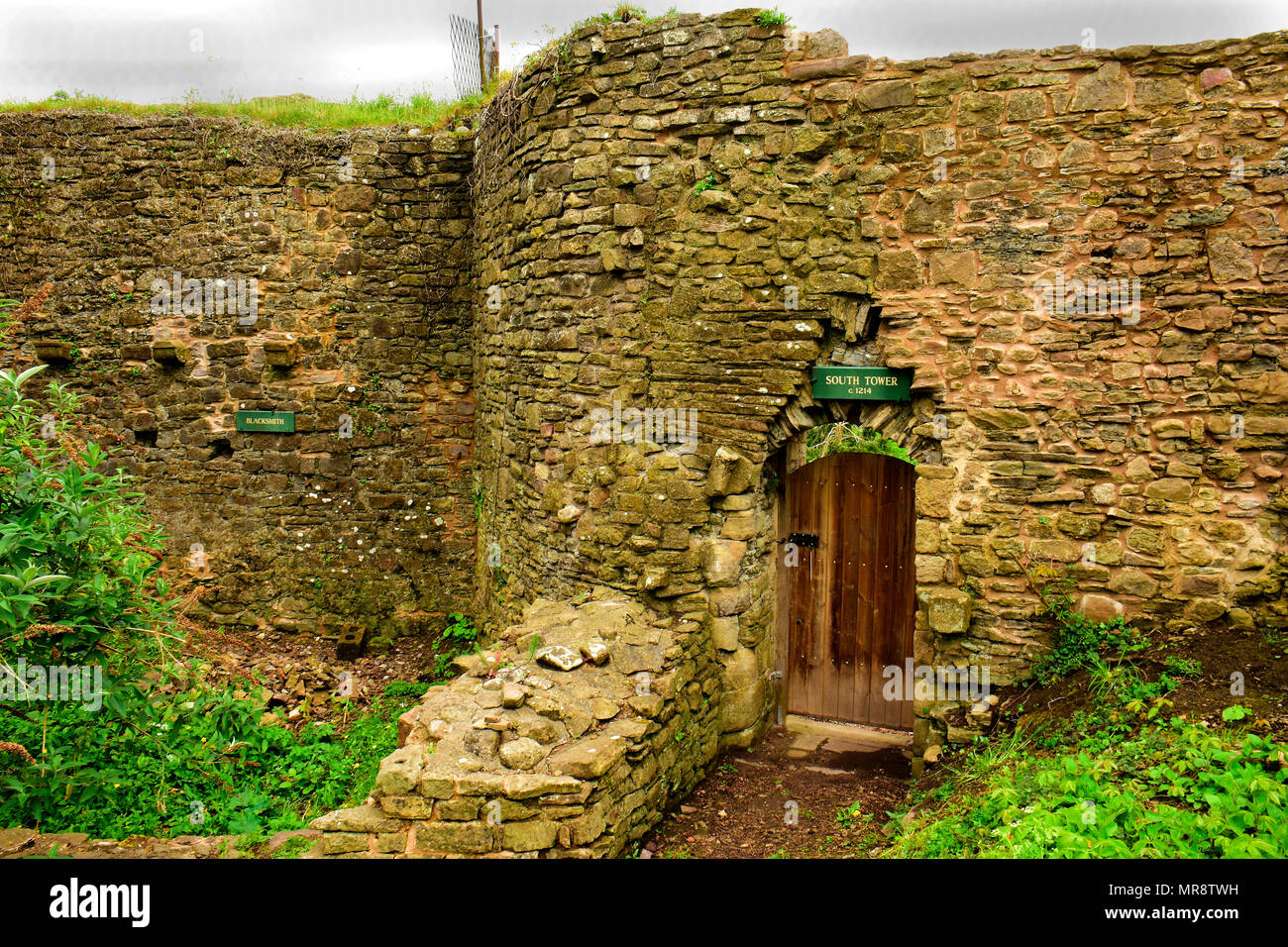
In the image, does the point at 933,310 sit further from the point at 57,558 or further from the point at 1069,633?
the point at 57,558

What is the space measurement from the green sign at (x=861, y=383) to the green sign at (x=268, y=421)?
18.4 ft

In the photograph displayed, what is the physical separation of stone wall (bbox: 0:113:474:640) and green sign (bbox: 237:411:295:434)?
0.07 metres

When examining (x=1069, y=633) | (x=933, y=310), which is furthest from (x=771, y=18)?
(x=1069, y=633)

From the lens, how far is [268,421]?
28.3 feet

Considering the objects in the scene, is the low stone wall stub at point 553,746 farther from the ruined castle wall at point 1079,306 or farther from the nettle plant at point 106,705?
the ruined castle wall at point 1079,306

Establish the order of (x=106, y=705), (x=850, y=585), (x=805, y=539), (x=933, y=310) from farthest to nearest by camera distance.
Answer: (x=805, y=539), (x=850, y=585), (x=933, y=310), (x=106, y=705)

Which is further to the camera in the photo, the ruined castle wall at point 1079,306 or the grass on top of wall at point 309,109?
the grass on top of wall at point 309,109

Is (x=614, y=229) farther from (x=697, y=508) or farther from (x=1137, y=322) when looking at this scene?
(x=1137, y=322)

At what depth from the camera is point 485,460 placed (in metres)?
8.27

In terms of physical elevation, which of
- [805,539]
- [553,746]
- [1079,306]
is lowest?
[553,746]

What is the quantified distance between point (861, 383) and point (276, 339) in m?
6.01

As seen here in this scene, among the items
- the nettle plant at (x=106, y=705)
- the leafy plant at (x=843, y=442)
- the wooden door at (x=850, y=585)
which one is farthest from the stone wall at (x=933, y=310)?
the leafy plant at (x=843, y=442)

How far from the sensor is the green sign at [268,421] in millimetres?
8633

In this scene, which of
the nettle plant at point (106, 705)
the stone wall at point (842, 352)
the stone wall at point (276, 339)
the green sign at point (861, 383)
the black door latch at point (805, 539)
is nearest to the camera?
the nettle plant at point (106, 705)
